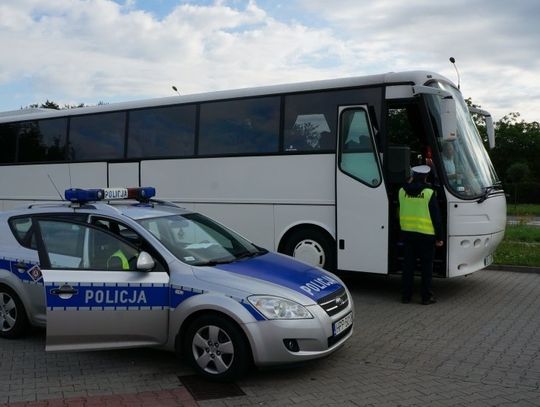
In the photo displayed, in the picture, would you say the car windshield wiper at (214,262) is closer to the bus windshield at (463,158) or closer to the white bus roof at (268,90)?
the bus windshield at (463,158)

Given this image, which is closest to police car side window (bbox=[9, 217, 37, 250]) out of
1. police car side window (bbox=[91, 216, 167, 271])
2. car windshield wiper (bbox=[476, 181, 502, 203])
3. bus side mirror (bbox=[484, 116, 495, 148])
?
police car side window (bbox=[91, 216, 167, 271])

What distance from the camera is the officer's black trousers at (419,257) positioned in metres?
7.91

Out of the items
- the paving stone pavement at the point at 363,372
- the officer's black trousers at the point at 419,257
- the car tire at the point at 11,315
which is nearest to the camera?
the paving stone pavement at the point at 363,372

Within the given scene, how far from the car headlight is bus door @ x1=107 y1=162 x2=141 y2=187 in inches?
275

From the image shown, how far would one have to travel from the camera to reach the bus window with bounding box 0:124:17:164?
13.9m

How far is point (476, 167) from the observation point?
8570 millimetres

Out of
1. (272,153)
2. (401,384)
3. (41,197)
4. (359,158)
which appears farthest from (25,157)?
(401,384)

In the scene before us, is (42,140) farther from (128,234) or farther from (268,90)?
(128,234)

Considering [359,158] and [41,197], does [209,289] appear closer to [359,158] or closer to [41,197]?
[359,158]

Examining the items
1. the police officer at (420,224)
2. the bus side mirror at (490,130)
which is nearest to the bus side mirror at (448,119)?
the police officer at (420,224)

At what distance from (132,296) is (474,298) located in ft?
18.0

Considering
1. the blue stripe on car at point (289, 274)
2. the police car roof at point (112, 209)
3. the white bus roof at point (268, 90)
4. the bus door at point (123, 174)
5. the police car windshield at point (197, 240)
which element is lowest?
the blue stripe on car at point (289, 274)

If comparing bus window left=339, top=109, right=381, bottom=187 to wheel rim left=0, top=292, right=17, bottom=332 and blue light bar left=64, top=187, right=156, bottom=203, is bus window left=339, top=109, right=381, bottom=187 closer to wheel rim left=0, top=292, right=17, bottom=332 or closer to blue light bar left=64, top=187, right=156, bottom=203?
blue light bar left=64, top=187, right=156, bottom=203

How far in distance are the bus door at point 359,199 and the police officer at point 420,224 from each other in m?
0.45
